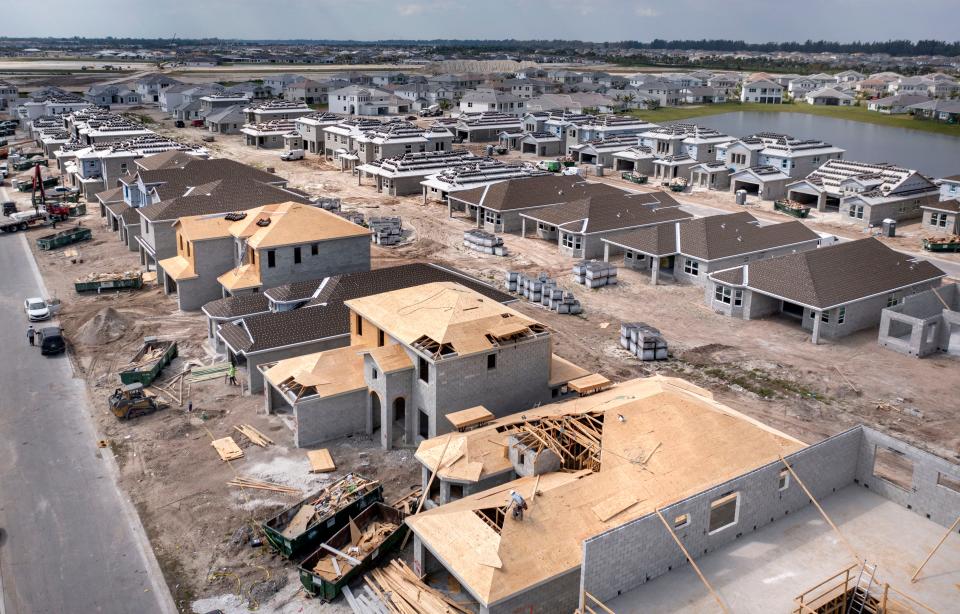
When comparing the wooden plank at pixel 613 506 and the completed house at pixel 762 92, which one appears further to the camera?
the completed house at pixel 762 92

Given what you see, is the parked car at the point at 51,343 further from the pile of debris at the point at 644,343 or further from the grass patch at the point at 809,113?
the grass patch at the point at 809,113

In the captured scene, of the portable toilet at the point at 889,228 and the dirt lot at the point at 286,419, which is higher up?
the portable toilet at the point at 889,228

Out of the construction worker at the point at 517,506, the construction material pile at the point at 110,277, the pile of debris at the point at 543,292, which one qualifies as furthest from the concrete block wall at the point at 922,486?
the construction material pile at the point at 110,277

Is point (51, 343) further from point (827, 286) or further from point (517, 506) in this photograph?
point (827, 286)

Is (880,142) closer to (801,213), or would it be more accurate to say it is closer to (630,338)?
(801,213)

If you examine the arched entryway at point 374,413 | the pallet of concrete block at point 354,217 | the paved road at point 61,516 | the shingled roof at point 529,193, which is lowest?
the paved road at point 61,516

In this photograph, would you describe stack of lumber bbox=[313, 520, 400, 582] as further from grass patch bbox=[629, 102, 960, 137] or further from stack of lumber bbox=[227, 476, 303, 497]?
grass patch bbox=[629, 102, 960, 137]
